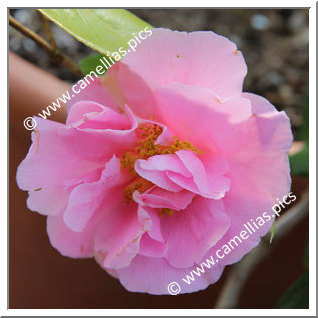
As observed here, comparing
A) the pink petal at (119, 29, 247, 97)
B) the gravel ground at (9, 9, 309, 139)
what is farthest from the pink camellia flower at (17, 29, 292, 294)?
the gravel ground at (9, 9, 309, 139)

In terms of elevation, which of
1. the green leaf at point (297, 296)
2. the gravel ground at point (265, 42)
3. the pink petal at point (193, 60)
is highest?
the gravel ground at point (265, 42)

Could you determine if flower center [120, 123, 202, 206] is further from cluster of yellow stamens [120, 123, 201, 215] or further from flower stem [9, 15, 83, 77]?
flower stem [9, 15, 83, 77]

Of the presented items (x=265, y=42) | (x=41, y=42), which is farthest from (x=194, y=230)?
(x=265, y=42)

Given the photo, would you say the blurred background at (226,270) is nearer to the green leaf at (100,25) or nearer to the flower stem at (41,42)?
the flower stem at (41,42)

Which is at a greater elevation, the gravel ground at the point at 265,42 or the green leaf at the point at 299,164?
the gravel ground at the point at 265,42

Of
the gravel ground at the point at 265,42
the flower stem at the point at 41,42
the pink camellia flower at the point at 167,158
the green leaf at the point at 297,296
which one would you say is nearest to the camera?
the pink camellia flower at the point at 167,158

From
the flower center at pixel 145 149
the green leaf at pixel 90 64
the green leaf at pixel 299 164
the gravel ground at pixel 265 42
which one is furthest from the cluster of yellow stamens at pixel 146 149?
the gravel ground at pixel 265 42
